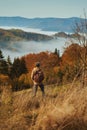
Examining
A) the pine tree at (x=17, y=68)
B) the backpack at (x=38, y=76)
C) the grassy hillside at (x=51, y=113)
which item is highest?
the grassy hillside at (x=51, y=113)

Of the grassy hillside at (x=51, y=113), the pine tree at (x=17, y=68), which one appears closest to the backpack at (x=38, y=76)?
the grassy hillside at (x=51, y=113)

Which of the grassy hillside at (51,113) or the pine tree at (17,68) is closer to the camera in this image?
the grassy hillside at (51,113)

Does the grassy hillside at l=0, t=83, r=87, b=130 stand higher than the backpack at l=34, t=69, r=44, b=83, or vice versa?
the grassy hillside at l=0, t=83, r=87, b=130

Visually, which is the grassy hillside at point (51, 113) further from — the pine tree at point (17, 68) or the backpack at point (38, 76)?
the pine tree at point (17, 68)

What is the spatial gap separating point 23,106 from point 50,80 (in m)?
1.52

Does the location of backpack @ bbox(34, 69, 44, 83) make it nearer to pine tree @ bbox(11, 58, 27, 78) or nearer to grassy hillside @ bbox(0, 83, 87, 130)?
grassy hillside @ bbox(0, 83, 87, 130)

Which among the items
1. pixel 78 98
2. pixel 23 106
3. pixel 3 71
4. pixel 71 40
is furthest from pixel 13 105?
pixel 3 71

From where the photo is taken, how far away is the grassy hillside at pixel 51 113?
18.4ft

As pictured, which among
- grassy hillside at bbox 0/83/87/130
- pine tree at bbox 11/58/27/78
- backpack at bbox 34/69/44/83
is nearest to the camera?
grassy hillside at bbox 0/83/87/130

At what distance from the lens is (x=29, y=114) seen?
6625 millimetres

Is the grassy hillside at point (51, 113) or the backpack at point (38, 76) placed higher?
the grassy hillside at point (51, 113)

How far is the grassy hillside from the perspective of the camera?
18.4 ft

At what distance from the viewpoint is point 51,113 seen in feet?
18.9

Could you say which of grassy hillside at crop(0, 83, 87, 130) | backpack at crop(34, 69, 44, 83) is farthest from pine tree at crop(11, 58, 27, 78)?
grassy hillside at crop(0, 83, 87, 130)
